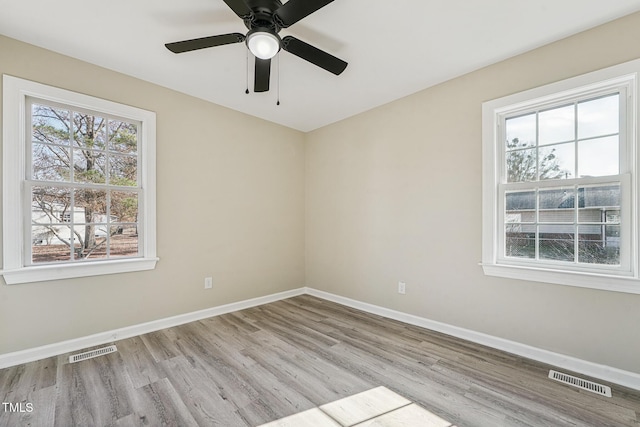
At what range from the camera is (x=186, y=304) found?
3.20m

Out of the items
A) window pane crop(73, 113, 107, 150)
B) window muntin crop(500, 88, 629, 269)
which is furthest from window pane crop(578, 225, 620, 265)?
window pane crop(73, 113, 107, 150)

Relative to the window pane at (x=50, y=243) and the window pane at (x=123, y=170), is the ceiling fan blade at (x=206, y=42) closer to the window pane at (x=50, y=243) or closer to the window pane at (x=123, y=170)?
the window pane at (x=123, y=170)

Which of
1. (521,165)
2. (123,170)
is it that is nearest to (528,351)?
(521,165)

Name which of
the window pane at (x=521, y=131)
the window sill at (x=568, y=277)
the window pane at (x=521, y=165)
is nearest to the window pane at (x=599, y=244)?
the window sill at (x=568, y=277)

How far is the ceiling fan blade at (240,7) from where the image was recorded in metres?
1.60

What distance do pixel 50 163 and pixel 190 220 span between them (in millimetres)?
1280

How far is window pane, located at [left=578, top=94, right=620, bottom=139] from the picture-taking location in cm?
211

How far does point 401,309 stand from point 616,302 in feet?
5.80

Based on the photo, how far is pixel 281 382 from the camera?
2070 millimetres

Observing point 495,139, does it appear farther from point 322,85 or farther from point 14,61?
point 14,61

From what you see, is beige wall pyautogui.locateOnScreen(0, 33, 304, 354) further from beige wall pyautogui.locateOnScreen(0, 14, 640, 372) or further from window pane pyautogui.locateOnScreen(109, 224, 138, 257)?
window pane pyautogui.locateOnScreen(109, 224, 138, 257)

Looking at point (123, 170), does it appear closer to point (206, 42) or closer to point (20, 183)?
point (20, 183)

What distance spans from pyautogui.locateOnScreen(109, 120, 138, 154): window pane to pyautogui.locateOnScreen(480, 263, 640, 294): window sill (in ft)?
12.1

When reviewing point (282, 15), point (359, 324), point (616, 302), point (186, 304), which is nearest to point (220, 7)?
point (282, 15)
